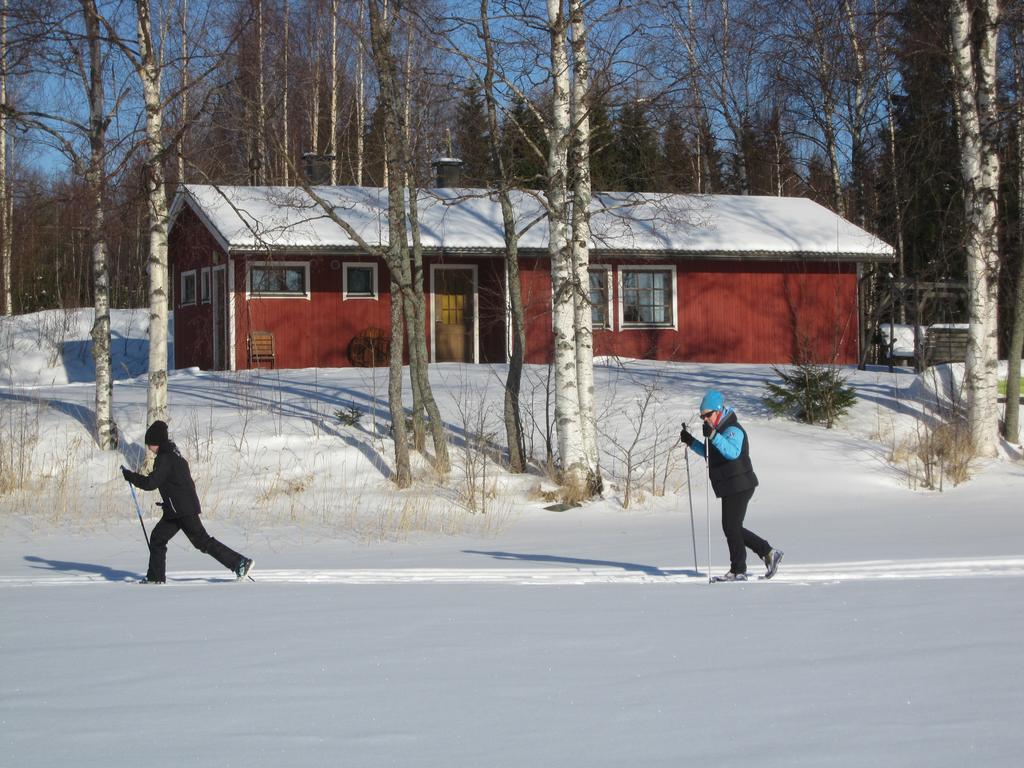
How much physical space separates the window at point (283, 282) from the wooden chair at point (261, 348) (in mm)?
887

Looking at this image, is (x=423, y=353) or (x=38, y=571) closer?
(x=38, y=571)

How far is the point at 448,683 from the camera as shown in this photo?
6066 millimetres

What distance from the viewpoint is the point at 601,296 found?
27.3 m

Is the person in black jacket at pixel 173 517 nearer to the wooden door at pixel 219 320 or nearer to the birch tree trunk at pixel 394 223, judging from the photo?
the birch tree trunk at pixel 394 223

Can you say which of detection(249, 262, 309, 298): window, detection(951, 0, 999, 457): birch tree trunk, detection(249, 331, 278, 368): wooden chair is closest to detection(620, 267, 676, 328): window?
detection(249, 262, 309, 298): window

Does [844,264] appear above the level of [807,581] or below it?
above

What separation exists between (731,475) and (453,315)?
1769cm

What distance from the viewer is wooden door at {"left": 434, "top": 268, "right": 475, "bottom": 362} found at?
87.4 ft

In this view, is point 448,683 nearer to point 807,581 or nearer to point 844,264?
point 807,581

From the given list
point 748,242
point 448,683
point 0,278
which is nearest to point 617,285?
point 748,242

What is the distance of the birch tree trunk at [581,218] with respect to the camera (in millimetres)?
15109

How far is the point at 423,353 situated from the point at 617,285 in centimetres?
1037

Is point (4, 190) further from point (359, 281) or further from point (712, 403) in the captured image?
point (712, 403)

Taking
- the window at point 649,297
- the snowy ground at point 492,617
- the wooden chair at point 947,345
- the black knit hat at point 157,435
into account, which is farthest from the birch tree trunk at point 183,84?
the wooden chair at point 947,345
